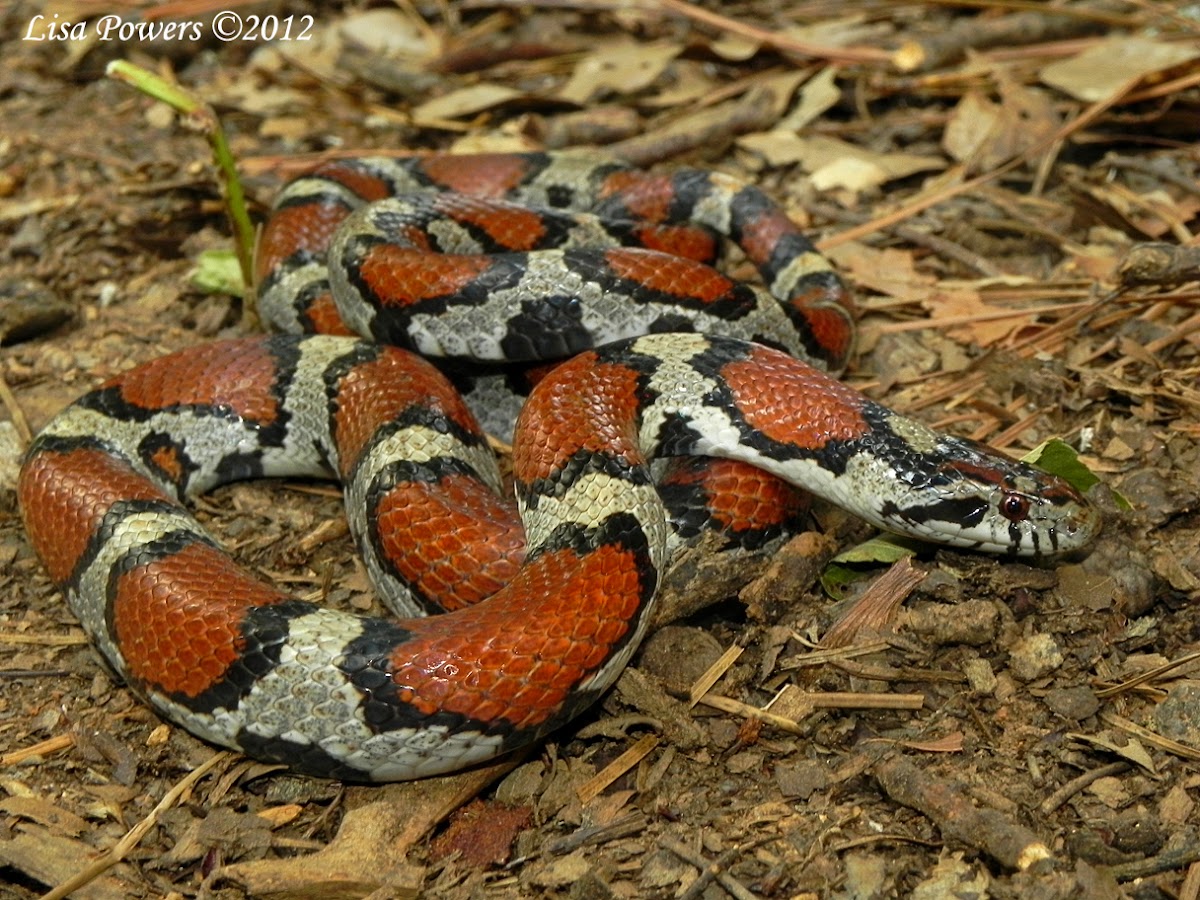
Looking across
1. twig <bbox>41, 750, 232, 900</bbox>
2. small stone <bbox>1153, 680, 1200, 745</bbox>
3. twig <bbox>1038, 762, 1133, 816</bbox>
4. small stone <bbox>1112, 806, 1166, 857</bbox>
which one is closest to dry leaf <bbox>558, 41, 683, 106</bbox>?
twig <bbox>41, 750, 232, 900</bbox>

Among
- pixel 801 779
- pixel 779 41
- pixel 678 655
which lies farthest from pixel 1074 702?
pixel 779 41

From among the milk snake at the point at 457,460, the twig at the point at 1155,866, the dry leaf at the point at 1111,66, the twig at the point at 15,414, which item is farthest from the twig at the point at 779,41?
the twig at the point at 1155,866

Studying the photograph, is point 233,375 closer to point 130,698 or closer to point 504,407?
point 504,407

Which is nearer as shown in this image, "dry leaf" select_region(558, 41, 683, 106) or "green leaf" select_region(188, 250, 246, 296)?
"green leaf" select_region(188, 250, 246, 296)

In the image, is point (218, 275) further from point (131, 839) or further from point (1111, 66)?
point (1111, 66)

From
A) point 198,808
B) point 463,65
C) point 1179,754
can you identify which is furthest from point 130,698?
point 463,65

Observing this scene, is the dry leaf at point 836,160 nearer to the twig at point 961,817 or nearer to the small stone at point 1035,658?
the small stone at point 1035,658

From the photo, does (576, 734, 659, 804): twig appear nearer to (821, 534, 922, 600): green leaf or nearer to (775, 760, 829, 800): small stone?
(775, 760, 829, 800): small stone
